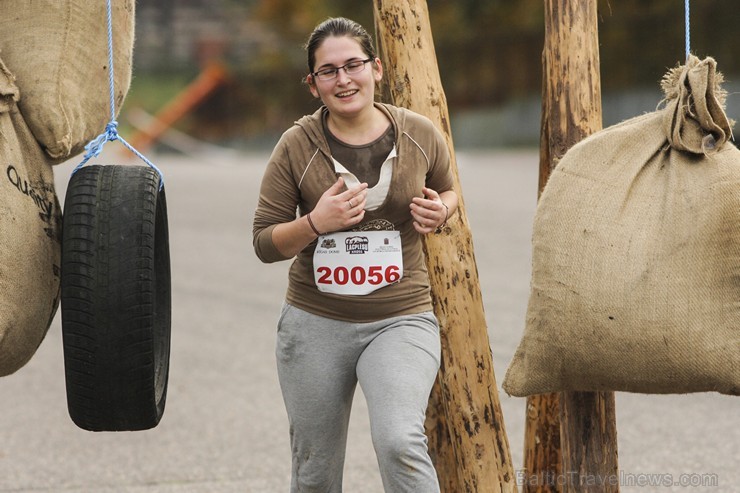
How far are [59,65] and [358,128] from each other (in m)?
1.05

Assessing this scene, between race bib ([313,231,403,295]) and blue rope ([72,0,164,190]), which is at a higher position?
blue rope ([72,0,164,190])

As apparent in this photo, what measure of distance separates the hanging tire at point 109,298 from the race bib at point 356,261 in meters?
0.54

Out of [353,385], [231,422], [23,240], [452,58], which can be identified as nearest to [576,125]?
[353,385]

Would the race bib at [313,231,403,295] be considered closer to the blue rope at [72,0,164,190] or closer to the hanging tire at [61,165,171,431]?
the hanging tire at [61,165,171,431]

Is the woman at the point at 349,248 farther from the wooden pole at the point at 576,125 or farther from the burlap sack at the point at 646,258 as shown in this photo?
the wooden pole at the point at 576,125

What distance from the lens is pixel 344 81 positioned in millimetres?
3939

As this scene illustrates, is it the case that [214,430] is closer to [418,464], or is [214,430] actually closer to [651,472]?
[651,472]

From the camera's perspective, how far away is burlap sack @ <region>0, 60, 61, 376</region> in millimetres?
3945

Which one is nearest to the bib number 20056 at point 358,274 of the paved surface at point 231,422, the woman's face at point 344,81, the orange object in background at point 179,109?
the woman's face at point 344,81

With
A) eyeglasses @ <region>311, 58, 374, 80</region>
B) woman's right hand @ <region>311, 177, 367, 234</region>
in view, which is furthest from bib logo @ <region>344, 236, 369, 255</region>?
eyeglasses @ <region>311, 58, 374, 80</region>

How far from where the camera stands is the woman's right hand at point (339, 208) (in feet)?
12.5

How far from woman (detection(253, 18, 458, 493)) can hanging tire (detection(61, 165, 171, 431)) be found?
38cm

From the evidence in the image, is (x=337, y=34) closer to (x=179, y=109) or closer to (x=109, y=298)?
(x=109, y=298)

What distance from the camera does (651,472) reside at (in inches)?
245
